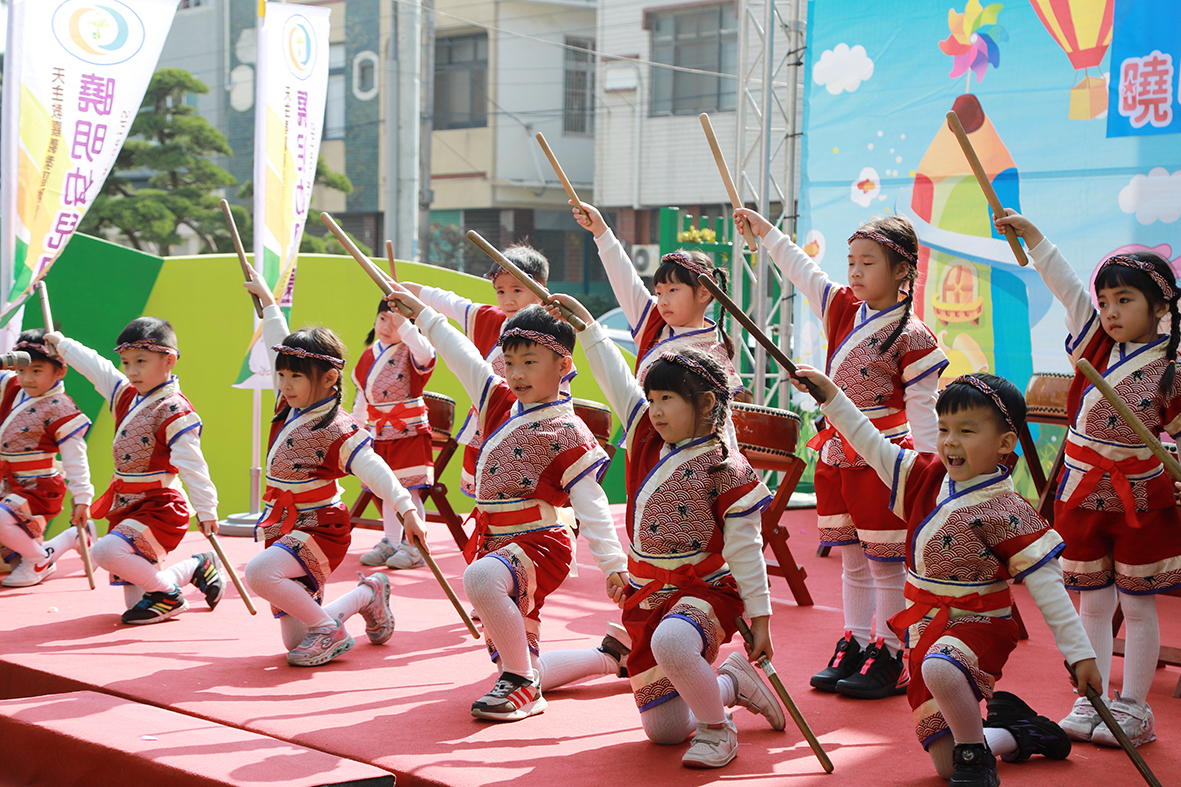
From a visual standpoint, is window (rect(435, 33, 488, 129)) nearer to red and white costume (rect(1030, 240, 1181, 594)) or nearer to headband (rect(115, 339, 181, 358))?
headband (rect(115, 339, 181, 358))

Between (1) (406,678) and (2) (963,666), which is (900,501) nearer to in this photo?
(2) (963,666)

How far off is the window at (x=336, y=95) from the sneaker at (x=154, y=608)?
1467 centimetres

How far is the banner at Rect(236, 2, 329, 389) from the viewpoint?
18.6 feet

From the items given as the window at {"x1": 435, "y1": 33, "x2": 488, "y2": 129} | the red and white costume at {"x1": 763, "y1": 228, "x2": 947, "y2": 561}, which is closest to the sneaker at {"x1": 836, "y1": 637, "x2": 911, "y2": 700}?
the red and white costume at {"x1": 763, "y1": 228, "x2": 947, "y2": 561}

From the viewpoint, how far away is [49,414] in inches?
179

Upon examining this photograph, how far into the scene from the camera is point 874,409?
10.2 feet

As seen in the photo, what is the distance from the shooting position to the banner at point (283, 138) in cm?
568

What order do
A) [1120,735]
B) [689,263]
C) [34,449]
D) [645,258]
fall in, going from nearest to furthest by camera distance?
[1120,735] → [689,263] → [34,449] → [645,258]

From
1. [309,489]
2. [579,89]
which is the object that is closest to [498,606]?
[309,489]

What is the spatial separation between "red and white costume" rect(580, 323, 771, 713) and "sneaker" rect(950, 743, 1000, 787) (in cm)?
51

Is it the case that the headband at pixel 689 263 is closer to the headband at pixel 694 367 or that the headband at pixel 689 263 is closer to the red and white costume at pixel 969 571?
the headband at pixel 694 367

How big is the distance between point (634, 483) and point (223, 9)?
17.6 meters

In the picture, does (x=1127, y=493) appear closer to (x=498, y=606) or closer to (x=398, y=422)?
(x=498, y=606)

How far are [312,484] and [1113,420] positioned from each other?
2.35 m
